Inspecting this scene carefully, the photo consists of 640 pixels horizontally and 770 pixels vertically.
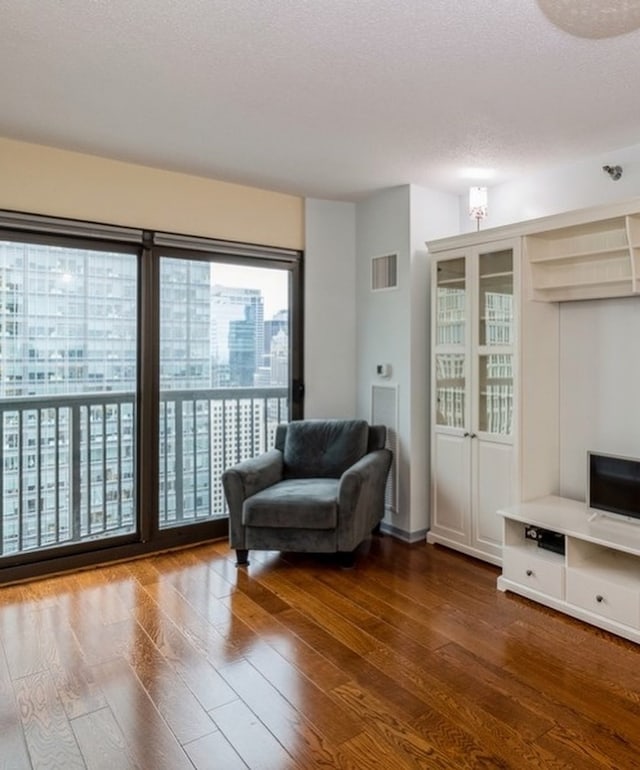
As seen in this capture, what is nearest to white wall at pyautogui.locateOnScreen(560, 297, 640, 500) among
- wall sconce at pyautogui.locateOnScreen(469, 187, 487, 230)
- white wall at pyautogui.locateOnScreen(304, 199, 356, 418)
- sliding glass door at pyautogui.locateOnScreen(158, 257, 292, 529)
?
wall sconce at pyautogui.locateOnScreen(469, 187, 487, 230)

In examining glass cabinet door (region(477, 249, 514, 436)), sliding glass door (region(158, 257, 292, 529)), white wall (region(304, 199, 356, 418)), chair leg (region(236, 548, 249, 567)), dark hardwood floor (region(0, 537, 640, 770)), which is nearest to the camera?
dark hardwood floor (region(0, 537, 640, 770))

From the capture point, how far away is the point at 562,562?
108 inches

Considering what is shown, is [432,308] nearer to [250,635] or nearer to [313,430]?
[313,430]

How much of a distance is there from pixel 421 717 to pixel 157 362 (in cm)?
258

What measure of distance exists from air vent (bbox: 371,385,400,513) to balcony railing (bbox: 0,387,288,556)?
813 millimetres

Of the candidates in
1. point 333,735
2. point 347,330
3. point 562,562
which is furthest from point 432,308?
point 333,735

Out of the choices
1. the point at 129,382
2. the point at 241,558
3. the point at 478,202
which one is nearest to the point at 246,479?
the point at 241,558

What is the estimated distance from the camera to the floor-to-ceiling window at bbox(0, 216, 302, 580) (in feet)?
10.3

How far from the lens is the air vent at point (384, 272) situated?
12.6 feet

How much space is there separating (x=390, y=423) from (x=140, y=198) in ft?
7.58

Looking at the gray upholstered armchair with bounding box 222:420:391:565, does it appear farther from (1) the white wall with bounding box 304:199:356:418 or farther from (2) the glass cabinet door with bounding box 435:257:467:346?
(2) the glass cabinet door with bounding box 435:257:467:346

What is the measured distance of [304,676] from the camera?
2.14 metres

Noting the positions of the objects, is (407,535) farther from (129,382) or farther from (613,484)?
(129,382)

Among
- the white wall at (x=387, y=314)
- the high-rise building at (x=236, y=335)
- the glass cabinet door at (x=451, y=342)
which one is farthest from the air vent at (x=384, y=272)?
the high-rise building at (x=236, y=335)
